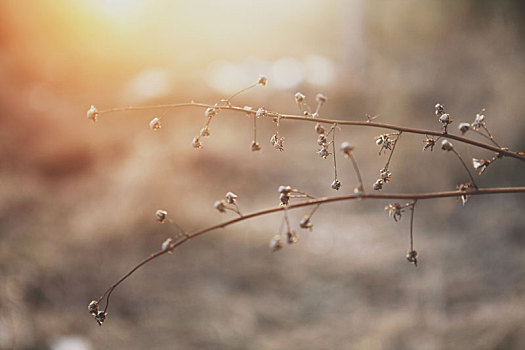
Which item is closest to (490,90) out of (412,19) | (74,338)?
(412,19)

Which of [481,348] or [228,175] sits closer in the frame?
[481,348]

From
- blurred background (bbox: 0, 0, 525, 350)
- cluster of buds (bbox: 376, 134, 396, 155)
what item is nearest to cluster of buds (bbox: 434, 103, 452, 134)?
cluster of buds (bbox: 376, 134, 396, 155)

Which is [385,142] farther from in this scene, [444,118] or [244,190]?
[244,190]

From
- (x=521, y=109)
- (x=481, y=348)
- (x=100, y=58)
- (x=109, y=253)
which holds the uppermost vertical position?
(x=100, y=58)

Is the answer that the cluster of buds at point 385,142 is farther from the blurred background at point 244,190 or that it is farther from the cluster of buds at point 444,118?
the blurred background at point 244,190

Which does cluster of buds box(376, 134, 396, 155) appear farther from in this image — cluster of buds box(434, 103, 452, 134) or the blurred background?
the blurred background

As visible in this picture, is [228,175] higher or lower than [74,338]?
higher

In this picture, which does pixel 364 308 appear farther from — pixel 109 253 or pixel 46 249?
pixel 46 249

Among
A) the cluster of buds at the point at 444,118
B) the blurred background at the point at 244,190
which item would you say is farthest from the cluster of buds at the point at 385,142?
the blurred background at the point at 244,190

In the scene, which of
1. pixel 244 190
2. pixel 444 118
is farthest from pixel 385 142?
pixel 244 190
